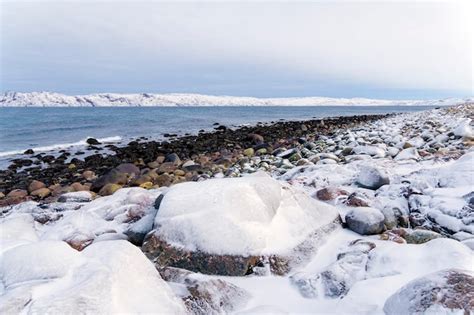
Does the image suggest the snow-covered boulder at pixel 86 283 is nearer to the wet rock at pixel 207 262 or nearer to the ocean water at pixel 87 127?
the wet rock at pixel 207 262

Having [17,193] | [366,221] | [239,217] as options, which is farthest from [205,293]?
[17,193]

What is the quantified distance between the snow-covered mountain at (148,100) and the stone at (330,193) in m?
136

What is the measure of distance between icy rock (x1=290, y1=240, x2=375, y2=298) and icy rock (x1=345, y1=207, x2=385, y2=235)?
689mm

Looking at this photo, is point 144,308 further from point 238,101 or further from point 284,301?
point 238,101

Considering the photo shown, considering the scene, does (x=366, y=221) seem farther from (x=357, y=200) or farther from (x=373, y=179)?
(x=373, y=179)

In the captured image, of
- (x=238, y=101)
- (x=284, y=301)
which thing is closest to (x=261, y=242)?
(x=284, y=301)

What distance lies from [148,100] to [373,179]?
15721 centimetres

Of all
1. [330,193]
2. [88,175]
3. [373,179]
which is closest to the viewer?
[330,193]

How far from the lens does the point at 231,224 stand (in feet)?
9.73

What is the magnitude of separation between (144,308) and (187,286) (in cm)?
46

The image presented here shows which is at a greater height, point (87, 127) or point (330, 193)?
point (87, 127)

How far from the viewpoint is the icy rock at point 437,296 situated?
5.57 feet

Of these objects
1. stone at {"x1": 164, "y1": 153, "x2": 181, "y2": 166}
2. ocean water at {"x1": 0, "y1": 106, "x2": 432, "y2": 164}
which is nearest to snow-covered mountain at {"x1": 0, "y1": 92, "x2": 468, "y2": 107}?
ocean water at {"x1": 0, "y1": 106, "x2": 432, "y2": 164}

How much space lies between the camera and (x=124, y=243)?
8.20ft
